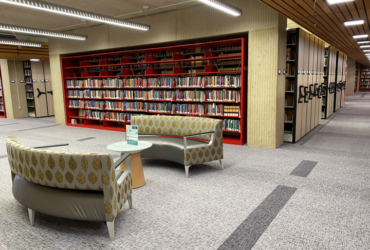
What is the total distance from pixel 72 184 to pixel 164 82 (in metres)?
5.34

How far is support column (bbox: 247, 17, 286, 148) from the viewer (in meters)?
5.86

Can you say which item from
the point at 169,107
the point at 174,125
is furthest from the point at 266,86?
the point at 169,107

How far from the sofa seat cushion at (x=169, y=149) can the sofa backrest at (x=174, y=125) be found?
0.89ft

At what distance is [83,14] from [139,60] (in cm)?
313

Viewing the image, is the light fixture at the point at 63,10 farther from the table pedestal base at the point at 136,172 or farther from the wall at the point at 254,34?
the table pedestal base at the point at 136,172

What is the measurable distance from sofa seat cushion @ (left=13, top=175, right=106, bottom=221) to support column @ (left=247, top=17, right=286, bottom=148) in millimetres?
4450

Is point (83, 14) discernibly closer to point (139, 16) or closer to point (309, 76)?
point (139, 16)

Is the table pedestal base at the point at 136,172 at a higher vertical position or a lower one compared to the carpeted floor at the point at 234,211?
higher

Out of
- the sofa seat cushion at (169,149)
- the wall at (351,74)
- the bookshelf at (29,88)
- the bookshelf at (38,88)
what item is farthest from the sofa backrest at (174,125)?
the wall at (351,74)

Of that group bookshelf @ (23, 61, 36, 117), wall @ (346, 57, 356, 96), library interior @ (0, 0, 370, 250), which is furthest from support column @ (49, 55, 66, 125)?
wall @ (346, 57, 356, 96)

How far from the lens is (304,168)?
4.71 metres

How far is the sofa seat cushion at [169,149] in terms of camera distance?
4.55 metres

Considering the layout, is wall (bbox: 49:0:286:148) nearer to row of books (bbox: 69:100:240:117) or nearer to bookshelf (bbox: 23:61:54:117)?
row of books (bbox: 69:100:240:117)

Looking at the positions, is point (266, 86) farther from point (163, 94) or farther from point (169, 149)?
point (163, 94)
